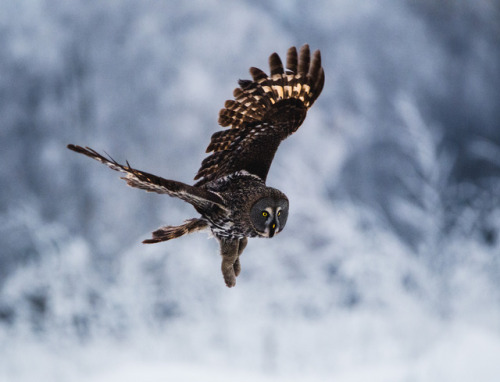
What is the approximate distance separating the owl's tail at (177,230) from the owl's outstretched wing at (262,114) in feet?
1.38

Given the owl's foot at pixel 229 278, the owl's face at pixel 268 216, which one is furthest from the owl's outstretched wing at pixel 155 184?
the owl's foot at pixel 229 278

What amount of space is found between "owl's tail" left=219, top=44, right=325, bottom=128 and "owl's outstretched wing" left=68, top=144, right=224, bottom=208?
1.00 metres

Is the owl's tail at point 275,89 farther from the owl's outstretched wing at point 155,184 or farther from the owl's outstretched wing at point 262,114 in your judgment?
the owl's outstretched wing at point 155,184

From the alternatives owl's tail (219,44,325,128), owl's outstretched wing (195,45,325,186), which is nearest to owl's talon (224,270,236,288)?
owl's outstretched wing (195,45,325,186)

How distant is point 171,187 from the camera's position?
11.5 feet

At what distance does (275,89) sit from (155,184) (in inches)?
61.9

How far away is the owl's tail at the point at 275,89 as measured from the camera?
4.48 metres

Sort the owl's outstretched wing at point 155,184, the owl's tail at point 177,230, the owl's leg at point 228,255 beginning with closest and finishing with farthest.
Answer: the owl's outstretched wing at point 155,184 → the owl's tail at point 177,230 → the owl's leg at point 228,255

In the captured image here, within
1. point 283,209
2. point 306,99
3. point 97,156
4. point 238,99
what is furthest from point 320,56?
point 97,156

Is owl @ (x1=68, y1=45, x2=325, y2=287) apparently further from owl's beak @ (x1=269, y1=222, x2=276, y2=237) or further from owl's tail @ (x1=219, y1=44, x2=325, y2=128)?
owl's beak @ (x1=269, y1=222, x2=276, y2=237)

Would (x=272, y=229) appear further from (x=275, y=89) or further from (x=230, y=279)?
(x=275, y=89)

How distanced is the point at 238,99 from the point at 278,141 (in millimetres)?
501

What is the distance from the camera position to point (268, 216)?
375 centimetres

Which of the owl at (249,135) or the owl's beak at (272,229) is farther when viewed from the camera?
the owl at (249,135)
